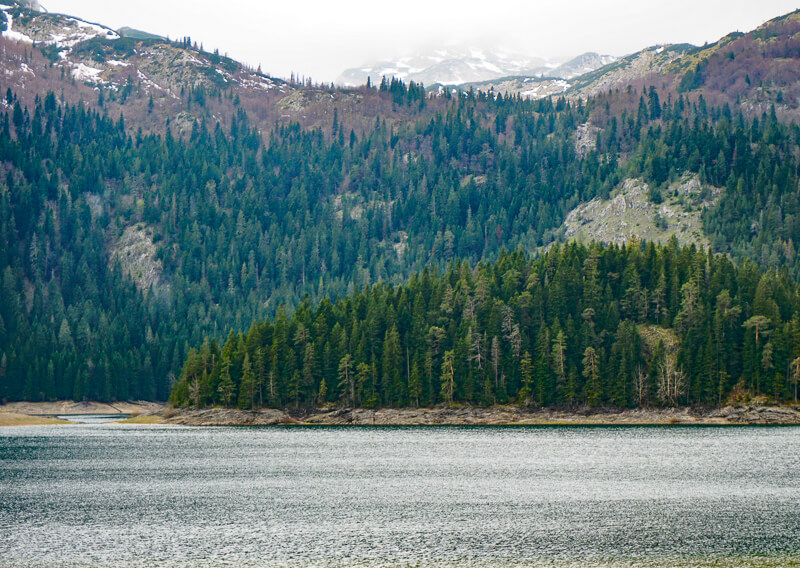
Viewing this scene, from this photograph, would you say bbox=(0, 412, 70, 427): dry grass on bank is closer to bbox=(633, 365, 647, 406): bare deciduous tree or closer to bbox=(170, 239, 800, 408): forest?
bbox=(170, 239, 800, 408): forest

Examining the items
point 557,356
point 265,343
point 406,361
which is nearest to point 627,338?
point 557,356

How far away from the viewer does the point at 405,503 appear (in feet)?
230

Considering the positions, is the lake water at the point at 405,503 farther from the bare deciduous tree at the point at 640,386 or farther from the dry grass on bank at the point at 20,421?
the dry grass on bank at the point at 20,421

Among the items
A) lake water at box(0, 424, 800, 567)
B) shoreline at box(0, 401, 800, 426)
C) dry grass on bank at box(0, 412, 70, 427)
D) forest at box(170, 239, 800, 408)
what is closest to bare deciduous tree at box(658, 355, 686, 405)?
forest at box(170, 239, 800, 408)

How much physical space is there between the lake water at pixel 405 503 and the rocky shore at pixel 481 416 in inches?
1298

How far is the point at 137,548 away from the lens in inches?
2089

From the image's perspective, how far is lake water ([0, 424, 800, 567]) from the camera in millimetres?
51562

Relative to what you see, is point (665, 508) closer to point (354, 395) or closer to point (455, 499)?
point (455, 499)

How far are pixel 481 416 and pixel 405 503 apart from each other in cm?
10004

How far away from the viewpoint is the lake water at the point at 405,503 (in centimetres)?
5156

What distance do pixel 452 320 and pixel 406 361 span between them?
13.2 m

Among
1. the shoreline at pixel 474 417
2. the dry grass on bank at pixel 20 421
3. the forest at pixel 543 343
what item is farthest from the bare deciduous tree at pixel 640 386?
the dry grass on bank at pixel 20 421

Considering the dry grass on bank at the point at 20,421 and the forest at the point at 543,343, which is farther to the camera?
the dry grass on bank at the point at 20,421

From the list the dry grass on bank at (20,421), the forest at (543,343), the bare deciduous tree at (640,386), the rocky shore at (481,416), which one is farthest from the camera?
the dry grass on bank at (20,421)
